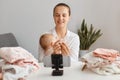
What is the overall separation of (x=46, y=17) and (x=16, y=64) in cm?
189

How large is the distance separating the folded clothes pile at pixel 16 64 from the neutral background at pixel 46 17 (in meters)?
1.79

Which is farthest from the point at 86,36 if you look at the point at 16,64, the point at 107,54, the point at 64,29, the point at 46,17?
the point at 16,64

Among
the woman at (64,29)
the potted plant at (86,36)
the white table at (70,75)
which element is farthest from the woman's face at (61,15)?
the potted plant at (86,36)

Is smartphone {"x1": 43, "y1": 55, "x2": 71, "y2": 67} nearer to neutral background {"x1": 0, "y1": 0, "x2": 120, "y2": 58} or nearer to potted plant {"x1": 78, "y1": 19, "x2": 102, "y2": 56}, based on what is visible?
potted plant {"x1": 78, "y1": 19, "x2": 102, "y2": 56}

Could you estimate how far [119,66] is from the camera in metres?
1.18

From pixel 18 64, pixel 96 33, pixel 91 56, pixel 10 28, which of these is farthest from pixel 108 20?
pixel 18 64

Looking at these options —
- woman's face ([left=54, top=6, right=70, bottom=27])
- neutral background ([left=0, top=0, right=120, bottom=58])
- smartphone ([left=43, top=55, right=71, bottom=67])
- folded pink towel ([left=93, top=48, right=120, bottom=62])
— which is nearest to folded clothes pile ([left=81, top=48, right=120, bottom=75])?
folded pink towel ([left=93, top=48, right=120, bottom=62])

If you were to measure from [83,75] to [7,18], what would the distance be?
2.00m

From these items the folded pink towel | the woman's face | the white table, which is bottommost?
the white table

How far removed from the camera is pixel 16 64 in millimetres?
1138

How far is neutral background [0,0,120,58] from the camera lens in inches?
116

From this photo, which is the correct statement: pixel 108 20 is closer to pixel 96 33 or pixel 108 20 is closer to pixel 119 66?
pixel 96 33

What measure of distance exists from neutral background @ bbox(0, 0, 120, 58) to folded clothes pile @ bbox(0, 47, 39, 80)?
179 cm

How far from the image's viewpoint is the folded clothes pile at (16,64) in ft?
3.58
